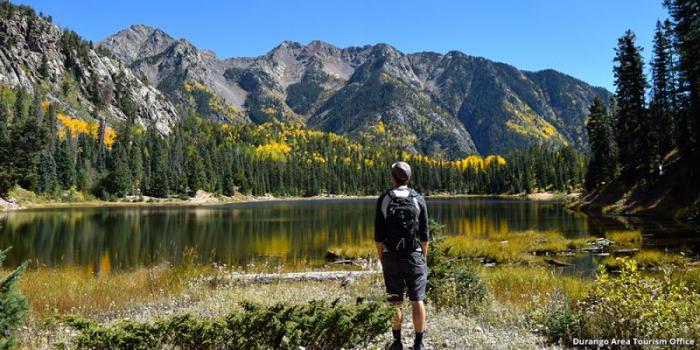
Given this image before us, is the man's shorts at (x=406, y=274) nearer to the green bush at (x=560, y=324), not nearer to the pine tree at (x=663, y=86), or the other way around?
the green bush at (x=560, y=324)

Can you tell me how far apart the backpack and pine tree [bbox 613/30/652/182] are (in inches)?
2194

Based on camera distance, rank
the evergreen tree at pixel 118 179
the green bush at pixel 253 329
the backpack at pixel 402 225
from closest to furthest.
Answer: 1. the green bush at pixel 253 329
2. the backpack at pixel 402 225
3. the evergreen tree at pixel 118 179

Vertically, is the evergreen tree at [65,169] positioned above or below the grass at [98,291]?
above

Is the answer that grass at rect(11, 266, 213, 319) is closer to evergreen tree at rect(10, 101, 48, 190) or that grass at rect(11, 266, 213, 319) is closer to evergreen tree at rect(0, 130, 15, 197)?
evergreen tree at rect(0, 130, 15, 197)


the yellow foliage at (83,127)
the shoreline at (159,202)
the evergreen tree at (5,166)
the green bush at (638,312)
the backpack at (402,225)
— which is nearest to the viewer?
the green bush at (638,312)

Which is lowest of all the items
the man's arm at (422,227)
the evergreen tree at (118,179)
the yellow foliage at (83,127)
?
the man's arm at (422,227)

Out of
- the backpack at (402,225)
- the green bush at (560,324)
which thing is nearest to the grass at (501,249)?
the green bush at (560,324)

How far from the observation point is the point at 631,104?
58.4m

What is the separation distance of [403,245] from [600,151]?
76.2m

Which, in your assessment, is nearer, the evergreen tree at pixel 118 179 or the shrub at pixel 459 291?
the shrub at pixel 459 291

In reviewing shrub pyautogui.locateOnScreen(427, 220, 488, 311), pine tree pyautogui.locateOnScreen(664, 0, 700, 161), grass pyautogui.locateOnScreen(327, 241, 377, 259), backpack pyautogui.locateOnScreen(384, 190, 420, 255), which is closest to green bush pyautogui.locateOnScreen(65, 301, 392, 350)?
backpack pyautogui.locateOnScreen(384, 190, 420, 255)

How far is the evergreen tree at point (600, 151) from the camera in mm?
71125

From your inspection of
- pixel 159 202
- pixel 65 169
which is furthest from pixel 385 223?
pixel 159 202

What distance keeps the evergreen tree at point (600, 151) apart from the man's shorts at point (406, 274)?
238 feet
